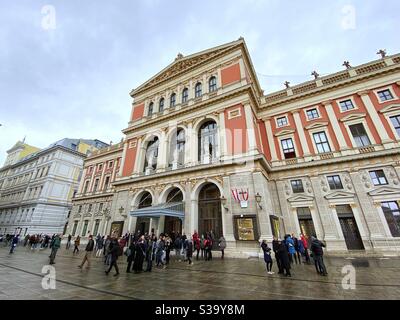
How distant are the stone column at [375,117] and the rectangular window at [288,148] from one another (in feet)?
21.9

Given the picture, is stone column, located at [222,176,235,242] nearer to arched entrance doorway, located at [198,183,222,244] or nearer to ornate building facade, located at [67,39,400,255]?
ornate building facade, located at [67,39,400,255]

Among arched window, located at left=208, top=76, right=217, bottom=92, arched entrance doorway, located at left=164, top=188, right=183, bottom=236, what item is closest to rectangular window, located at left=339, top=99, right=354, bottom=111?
arched window, located at left=208, top=76, right=217, bottom=92

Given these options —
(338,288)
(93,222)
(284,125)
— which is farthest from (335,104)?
(93,222)

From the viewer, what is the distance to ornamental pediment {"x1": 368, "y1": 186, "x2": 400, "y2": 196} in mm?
13592

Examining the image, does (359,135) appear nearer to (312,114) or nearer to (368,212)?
(312,114)

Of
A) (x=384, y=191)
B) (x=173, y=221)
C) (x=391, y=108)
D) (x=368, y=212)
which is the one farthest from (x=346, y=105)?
(x=173, y=221)

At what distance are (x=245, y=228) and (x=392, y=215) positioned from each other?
10997 mm

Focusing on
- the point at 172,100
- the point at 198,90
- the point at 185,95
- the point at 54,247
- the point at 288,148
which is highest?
the point at 172,100

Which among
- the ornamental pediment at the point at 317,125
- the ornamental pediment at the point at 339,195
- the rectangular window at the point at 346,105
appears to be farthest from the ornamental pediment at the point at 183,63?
the ornamental pediment at the point at 339,195

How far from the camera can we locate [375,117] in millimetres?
16031

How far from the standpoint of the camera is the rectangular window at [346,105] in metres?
17.6

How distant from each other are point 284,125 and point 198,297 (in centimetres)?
1921

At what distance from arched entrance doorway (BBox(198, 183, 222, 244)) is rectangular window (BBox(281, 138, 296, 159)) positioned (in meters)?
8.41

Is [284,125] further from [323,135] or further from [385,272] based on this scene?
[385,272]
